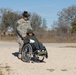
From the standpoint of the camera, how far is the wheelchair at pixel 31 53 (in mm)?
10289

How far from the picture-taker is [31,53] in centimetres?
1051

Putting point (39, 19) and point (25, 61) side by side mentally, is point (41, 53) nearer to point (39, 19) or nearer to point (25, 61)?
point (25, 61)

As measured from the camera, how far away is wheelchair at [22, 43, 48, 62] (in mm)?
10289

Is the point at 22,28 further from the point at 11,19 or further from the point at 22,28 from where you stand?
the point at 11,19

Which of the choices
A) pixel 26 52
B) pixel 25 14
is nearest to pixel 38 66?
pixel 26 52

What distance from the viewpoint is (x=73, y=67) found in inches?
386

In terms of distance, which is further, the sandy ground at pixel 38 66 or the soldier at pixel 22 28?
the soldier at pixel 22 28

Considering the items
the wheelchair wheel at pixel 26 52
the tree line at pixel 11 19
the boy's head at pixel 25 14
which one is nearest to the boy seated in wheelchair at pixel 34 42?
the wheelchair wheel at pixel 26 52

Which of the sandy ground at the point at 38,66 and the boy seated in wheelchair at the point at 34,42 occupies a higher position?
the boy seated in wheelchair at the point at 34,42

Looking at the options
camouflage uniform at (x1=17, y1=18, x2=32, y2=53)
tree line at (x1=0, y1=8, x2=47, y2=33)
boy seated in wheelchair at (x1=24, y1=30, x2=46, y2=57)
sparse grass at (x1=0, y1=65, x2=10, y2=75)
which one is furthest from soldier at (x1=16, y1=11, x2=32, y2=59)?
tree line at (x1=0, y1=8, x2=47, y2=33)

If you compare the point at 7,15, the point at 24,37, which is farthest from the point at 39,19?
the point at 24,37

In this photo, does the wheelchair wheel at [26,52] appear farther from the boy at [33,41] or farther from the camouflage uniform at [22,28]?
the camouflage uniform at [22,28]

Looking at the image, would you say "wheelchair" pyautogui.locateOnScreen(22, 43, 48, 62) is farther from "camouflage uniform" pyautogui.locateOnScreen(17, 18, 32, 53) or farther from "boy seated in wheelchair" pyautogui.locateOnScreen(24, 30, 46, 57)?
"camouflage uniform" pyautogui.locateOnScreen(17, 18, 32, 53)

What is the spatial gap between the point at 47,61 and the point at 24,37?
124cm
